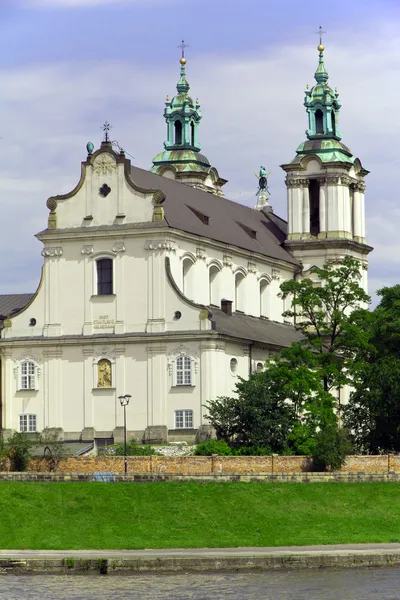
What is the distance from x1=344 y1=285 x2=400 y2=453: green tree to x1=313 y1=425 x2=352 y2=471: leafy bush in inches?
209

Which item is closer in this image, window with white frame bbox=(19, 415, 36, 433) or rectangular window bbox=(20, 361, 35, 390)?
window with white frame bbox=(19, 415, 36, 433)

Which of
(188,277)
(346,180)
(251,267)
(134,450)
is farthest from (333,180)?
(134,450)

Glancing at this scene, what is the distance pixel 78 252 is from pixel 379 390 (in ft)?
73.0

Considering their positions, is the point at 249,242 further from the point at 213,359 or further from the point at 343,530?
the point at 343,530

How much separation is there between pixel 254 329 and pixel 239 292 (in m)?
4.88

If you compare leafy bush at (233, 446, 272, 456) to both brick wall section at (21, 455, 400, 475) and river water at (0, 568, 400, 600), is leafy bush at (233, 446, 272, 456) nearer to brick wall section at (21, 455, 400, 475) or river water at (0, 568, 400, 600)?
brick wall section at (21, 455, 400, 475)

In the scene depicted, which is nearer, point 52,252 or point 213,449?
point 213,449

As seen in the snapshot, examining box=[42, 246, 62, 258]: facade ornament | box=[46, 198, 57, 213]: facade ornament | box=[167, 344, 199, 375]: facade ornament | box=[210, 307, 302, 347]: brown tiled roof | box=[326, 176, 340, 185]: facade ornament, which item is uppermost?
box=[326, 176, 340, 185]: facade ornament

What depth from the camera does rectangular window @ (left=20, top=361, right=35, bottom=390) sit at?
100 m

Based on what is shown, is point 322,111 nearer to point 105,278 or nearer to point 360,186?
point 360,186

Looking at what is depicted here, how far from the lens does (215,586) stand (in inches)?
2370

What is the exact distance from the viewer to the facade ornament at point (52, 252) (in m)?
101

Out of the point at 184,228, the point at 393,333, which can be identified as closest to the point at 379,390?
the point at 393,333

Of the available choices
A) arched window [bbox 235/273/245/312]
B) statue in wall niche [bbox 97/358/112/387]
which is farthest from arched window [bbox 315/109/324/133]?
statue in wall niche [bbox 97/358/112/387]
